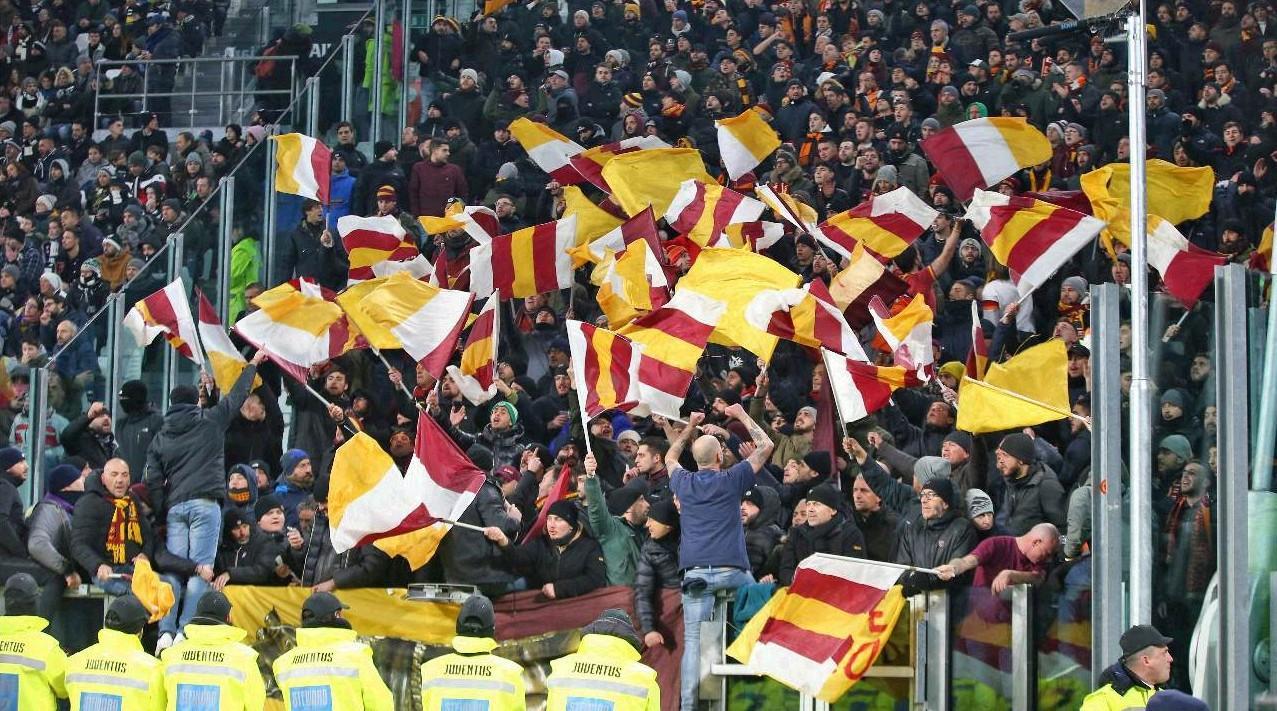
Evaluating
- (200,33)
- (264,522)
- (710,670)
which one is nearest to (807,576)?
(710,670)

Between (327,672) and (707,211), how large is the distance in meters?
8.47

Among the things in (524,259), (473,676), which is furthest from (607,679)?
(524,259)

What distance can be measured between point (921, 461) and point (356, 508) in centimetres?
410

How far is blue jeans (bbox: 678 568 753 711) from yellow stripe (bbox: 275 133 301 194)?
881 cm

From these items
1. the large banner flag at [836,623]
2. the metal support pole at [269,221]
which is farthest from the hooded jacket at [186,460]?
the large banner flag at [836,623]

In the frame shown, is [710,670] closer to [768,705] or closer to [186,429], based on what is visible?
[768,705]

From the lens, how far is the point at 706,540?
1498 centimetres

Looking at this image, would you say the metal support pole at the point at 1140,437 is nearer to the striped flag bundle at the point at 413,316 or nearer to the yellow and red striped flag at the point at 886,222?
the yellow and red striped flag at the point at 886,222

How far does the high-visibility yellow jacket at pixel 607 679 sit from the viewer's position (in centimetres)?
1206

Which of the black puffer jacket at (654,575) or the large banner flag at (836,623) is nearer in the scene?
the large banner flag at (836,623)

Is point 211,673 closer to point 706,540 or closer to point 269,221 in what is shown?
point 706,540

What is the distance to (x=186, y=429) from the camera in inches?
674

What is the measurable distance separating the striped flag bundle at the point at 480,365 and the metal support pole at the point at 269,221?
349 cm

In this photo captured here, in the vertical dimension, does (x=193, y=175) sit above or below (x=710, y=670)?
above
